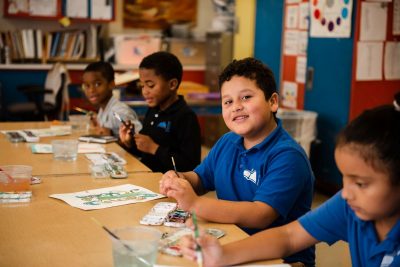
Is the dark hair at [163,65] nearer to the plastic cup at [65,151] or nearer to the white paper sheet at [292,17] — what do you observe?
the plastic cup at [65,151]

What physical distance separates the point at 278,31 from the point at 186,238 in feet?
14.7

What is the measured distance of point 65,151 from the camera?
2.65 m

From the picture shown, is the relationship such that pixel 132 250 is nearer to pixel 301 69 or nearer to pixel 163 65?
pixel 163 65

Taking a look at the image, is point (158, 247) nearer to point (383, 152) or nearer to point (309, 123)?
point (383, 152)

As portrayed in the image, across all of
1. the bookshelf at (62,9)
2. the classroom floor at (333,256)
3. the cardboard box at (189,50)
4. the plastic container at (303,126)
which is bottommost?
the classroom floor at (333,256)

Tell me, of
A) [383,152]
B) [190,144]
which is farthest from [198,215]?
[190,144]

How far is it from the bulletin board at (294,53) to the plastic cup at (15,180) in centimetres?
345

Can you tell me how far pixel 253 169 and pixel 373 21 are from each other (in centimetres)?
294

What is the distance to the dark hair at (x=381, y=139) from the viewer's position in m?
1.23

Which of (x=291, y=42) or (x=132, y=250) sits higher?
(x=291, y=42)

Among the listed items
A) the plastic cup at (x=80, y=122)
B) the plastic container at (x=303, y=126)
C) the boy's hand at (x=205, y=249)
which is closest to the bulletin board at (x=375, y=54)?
the plastic container at (x=303, y=126)

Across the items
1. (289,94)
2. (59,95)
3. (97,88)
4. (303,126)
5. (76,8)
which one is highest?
(76,8)

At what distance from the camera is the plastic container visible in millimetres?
4762

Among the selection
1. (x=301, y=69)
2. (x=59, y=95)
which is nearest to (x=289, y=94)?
(x=301, y=69)
